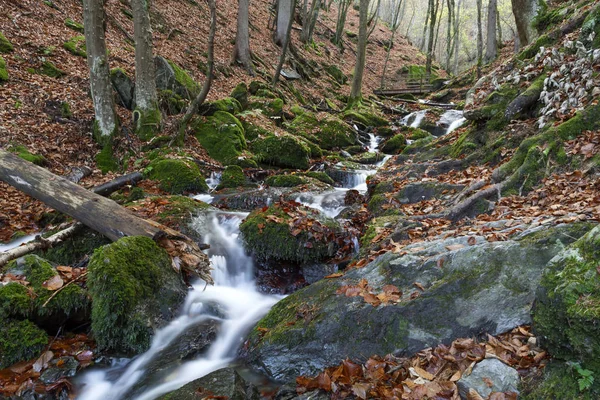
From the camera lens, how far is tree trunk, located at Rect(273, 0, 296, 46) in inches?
790

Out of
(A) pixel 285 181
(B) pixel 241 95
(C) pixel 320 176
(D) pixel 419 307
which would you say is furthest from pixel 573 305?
(B) pixel 241 95

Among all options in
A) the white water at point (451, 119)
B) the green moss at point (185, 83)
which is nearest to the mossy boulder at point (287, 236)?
the green moss at point (185, 83)

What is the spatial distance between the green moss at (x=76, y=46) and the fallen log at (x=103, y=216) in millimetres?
7567

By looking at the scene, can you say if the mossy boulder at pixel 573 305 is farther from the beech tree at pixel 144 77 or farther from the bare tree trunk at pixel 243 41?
the bare tree trunk at pixel 243 41

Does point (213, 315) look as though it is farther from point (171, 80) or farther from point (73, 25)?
point (73, 25)

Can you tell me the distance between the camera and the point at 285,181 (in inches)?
387

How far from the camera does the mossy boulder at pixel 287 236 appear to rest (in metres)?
6.17

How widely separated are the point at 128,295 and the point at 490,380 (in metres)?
3.84

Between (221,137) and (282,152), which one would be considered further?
(282,152)

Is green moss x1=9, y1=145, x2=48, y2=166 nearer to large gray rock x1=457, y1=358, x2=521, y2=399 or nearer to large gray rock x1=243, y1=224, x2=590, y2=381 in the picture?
large gray rock x1=243, y1=224, x2=590, y2=381

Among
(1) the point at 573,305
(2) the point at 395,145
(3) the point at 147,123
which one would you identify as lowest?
(1) the point at 573,305

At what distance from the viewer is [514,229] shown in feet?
12.4

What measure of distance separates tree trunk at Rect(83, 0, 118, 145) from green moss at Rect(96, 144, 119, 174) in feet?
0.86

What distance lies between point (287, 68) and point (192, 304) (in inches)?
661
